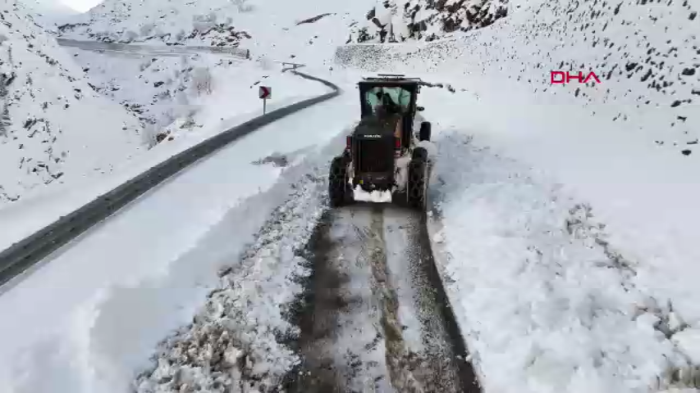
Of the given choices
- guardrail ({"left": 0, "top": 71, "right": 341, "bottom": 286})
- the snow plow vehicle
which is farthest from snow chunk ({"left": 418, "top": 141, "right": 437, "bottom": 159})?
guardrail ({"left": 0, "top": 71, "right": 341, "bottom": 286})

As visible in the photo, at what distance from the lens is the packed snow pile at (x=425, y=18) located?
3425 centimetres

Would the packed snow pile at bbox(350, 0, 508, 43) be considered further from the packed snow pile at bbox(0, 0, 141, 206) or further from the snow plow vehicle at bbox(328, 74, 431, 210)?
the snow plow vehicle at bbox(328, 74, 431, 210)

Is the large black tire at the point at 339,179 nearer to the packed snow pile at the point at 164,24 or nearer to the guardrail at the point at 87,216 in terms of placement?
the guardrail at the point at 87,216

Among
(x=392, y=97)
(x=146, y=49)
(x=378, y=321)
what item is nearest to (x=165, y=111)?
(x=146, y=49)

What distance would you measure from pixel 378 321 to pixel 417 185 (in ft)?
12.1

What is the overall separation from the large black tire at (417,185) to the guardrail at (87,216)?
505 cm

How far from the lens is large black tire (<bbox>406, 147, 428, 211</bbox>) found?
876 centimetres

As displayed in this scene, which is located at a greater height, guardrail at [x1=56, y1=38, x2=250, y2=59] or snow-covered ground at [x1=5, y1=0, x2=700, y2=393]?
snow-covered ground at [x1=5, y1=0, x2=700, y2=393]

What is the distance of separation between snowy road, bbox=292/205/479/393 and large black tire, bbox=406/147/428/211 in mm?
814

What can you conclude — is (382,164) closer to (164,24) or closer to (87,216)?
(87,216)

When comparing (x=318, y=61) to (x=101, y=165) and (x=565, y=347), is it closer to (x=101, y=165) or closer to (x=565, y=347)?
(x=101, y=165)

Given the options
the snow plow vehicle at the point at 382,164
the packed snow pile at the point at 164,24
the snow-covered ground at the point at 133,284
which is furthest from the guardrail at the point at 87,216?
the packed snow pile at the point at 164,24

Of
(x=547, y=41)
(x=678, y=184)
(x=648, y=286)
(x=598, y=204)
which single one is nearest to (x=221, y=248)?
(x=648, y=286)

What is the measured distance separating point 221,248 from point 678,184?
300 inches
